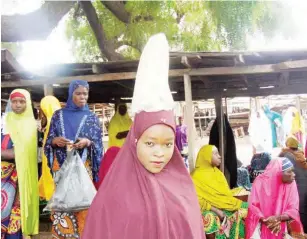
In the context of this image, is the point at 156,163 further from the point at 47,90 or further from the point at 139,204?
the point at 47,90

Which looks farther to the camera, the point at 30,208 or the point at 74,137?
the point at 30,208

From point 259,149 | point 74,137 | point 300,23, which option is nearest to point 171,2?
point 300,23

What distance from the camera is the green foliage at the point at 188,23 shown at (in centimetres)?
754

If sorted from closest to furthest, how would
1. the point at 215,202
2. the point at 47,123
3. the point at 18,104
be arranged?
the point at 18,104 → the point at 47,123 → the point at 215,202

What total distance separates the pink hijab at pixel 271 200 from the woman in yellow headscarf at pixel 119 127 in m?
3.39

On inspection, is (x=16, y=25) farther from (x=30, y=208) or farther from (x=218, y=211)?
(x=218, y=211)

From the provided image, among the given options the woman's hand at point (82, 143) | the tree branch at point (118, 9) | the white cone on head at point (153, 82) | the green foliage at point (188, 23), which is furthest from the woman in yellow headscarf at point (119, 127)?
the white cone on head at point (153, 82)

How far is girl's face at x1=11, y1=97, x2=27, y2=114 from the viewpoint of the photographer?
4.31m

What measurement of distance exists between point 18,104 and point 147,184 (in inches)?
96.1

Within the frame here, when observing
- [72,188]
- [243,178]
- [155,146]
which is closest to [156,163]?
[155,146]

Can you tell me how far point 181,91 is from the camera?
8102 millimetres

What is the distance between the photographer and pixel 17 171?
14.2 feet

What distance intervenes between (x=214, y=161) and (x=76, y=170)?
1.76m

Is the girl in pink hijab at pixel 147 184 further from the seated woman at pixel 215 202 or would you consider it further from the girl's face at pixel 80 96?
the seated woman at pixel 215 202
